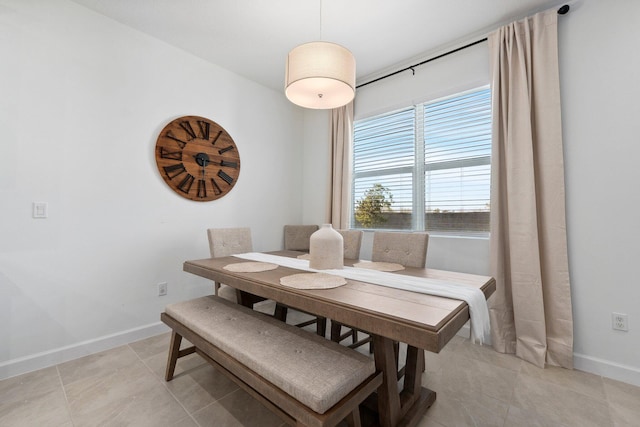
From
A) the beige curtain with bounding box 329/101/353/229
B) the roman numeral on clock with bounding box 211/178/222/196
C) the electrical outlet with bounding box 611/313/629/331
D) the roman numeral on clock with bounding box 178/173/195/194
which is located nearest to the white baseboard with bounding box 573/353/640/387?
the electrical outlet with bounding box 611/313/629/331

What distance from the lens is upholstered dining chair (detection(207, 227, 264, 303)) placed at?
2.28 meters

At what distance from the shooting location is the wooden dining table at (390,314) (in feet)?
3.03

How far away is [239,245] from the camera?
2.63 meters

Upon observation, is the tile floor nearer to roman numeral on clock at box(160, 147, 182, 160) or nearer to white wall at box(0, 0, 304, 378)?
white wall at box(0, 0, 304, 378)

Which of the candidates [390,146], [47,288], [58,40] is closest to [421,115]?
[390,146]

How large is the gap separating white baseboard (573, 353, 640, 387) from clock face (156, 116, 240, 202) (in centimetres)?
334

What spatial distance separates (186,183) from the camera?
2.68 metres

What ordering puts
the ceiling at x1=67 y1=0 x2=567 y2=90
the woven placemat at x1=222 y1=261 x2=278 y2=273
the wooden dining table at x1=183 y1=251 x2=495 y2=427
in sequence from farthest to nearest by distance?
the ceiling at x1=67 y1=0 x2=567 y2=90
the woven placemat at x1=222 y1=261 x2=278 y2=273
the wooden dining table at x1=183 y1=251 x2=495 y2=427

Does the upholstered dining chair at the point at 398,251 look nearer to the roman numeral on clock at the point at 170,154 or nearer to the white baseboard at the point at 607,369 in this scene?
the white baseboard at the point at 607,369

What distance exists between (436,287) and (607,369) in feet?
5.38

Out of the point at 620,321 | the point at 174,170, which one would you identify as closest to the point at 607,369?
the point at 620,321

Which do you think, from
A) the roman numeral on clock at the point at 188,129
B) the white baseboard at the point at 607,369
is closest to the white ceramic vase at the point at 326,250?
the white baseboard at the point at 607,369

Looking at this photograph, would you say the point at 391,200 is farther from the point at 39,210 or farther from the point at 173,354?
the point at 39,210

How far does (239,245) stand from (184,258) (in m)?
→ 0.59
